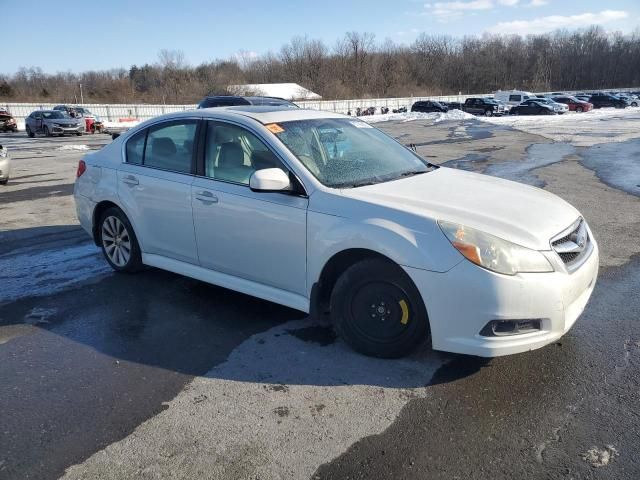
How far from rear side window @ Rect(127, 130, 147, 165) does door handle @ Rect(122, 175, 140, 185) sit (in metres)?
0.15

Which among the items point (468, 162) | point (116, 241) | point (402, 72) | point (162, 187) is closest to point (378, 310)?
point (162, 187)

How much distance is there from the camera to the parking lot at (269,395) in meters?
2.71

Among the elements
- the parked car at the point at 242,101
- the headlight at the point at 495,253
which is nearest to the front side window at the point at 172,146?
the headlight at the point at 495,253

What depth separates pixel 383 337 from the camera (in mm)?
3650

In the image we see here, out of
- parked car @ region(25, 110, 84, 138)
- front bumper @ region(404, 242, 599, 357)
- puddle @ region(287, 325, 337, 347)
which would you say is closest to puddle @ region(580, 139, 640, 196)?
front bumper @ region(404, 242, 599, 357)

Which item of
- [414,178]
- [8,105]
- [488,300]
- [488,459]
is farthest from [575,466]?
[8,105]

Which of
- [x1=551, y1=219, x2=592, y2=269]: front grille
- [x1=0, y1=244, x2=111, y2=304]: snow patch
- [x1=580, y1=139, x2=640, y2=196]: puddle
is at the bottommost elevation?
[x1=0, y1=244, x2=111, y2=304]: snow patch

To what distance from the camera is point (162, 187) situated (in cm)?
479

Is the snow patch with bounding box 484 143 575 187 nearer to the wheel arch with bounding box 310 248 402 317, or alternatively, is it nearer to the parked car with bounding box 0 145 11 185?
the wheel arch with bounding box 310 248 402 317

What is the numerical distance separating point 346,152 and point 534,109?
43.8 meters

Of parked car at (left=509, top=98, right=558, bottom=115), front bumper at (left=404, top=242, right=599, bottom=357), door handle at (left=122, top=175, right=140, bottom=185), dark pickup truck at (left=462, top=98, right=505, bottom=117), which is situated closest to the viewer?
front bumper at (left=404, top=242, right=599, bottom=357)

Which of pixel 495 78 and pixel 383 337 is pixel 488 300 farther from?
pixel 495 78

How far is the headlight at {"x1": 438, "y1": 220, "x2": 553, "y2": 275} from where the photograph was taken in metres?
3.19

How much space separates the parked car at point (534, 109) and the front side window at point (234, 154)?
141 feet
